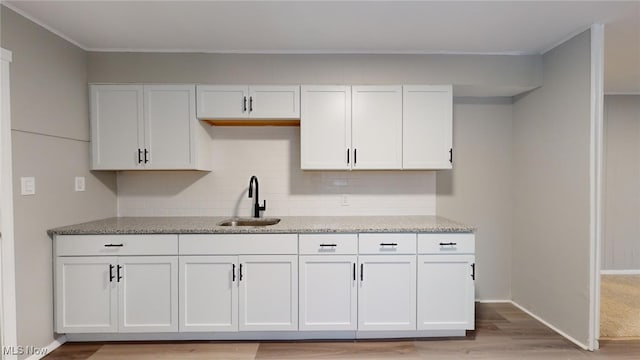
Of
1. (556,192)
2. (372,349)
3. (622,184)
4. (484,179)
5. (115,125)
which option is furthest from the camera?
(622,184)

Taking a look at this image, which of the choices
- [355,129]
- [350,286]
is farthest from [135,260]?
Result: [355,129]

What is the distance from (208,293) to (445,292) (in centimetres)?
177

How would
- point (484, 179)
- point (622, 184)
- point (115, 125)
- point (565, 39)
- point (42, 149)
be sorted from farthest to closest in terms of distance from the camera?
point (622, 184) < point (484, 179) < point (115, 125) < point (565, 39) < point (42, 149)

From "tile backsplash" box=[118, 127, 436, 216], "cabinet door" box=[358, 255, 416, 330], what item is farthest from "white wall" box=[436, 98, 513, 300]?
"cabinet door" box=[358, 255, 416, 330]

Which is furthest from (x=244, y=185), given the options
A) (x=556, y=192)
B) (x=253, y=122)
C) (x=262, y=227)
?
(x=556, y=192)

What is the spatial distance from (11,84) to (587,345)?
4.25 metres

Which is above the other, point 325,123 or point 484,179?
point 325,123

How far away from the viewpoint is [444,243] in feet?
8.37

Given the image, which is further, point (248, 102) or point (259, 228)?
point (248, 102)

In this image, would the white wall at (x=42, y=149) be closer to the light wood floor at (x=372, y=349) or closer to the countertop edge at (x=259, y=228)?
the countertop edge at (x=259, y=228)

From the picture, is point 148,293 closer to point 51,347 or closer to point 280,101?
point 51,347

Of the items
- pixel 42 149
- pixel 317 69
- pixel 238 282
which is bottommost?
pixel 238 282

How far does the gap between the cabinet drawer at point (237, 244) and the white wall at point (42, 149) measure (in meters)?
0.94

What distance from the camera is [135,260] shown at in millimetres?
2496
